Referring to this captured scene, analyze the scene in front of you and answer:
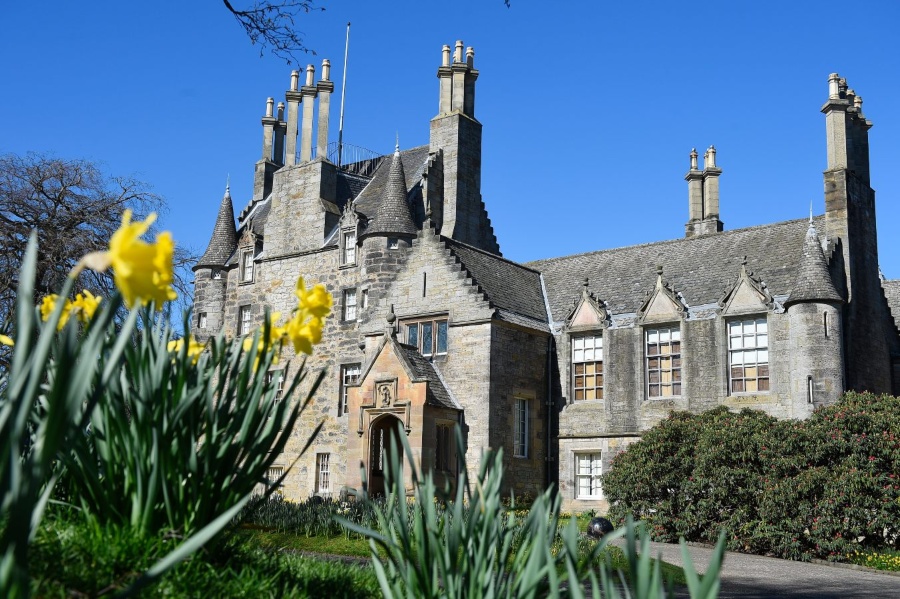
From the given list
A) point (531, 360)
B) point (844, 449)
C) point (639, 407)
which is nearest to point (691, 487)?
point (844, 449)

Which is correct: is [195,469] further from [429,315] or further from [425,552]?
[429,315]

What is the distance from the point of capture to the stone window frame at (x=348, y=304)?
30.4 meters

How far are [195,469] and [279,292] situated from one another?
27.7m

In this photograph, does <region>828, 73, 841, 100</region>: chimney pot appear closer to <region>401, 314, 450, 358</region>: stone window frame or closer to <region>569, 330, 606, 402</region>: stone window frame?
<region>569, 330, 606, 402</region>: stone window frame

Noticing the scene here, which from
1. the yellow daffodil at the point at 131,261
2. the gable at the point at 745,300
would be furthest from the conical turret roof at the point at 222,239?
the yellow daffodil at the point at 131,261

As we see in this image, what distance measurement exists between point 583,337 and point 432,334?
4.15 m

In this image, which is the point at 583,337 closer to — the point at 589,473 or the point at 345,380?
the point at 589,473

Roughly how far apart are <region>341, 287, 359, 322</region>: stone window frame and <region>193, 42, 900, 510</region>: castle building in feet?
0.15

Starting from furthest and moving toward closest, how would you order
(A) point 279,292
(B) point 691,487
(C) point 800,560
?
(A) point 279,292 < (B) point 691,487 < (C) point 800,560

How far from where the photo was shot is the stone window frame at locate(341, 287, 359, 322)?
1197 inches

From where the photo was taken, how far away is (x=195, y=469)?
16.4 ft

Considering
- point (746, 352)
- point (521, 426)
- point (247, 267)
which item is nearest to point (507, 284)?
point (521, 426)

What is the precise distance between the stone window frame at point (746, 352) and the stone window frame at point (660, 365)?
1.21 meters

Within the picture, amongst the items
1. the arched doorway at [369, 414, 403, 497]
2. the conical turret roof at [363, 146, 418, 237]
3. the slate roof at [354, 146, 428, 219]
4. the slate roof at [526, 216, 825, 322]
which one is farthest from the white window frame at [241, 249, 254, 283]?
the slate roof at [526, 216, 825, 322]
